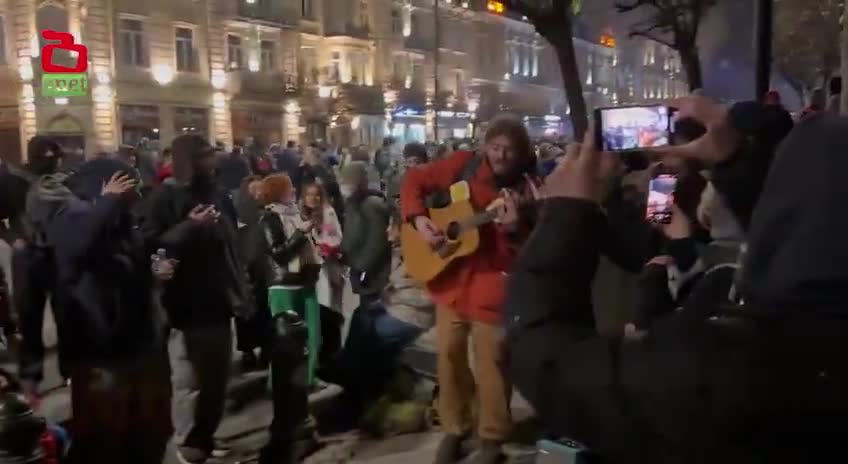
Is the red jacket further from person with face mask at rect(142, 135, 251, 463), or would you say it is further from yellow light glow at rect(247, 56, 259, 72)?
yellow light glow at rect(247, 56, 259, 72)

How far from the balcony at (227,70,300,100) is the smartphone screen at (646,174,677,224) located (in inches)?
1269

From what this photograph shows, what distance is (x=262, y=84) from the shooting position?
36219 mm

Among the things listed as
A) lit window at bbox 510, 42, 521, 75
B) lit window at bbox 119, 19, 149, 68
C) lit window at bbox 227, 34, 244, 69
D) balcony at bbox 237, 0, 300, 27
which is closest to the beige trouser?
lit window at bbox 119, 19, 149, 68

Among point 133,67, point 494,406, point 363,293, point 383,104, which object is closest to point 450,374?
point 494,406

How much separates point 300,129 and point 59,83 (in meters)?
13.4

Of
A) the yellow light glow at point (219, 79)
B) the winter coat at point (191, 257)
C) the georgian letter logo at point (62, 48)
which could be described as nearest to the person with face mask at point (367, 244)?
the winter coat at point (191, 257)

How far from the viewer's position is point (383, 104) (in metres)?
44.4

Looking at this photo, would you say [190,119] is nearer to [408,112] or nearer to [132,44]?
[132,44]

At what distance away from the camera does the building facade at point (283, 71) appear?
90.4 ft

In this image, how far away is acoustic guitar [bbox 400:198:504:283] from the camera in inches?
173

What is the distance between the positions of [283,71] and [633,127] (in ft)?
124

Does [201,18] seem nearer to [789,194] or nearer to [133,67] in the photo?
[133,67]

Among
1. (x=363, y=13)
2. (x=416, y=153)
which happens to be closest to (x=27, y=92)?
(x=416, y=153)

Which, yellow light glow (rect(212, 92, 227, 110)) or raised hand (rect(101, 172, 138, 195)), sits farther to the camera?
yellow light glow (rect(212, 92, 227, 110))
